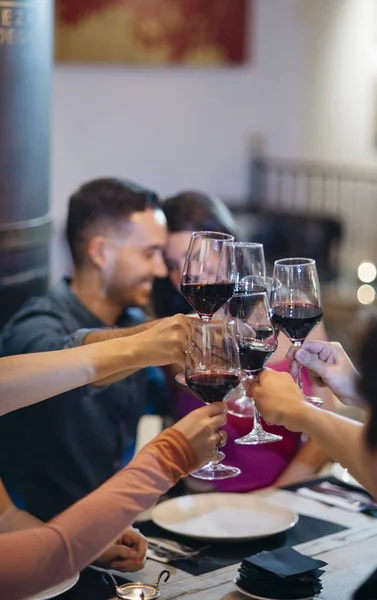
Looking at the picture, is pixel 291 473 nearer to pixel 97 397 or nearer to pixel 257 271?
pixel 97 397

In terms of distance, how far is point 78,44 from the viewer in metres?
7.14

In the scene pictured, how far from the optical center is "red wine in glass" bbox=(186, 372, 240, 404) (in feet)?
5.52

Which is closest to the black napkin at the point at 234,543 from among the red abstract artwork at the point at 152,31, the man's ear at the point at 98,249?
the man's ear at the point at 98,249

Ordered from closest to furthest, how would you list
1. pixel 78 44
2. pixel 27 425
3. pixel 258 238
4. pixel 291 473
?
pixel 27 425, pixel 291 473, pixel 78 44, pixel 258 238

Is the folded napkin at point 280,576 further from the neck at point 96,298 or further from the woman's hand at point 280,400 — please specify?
the neck at point 96,298

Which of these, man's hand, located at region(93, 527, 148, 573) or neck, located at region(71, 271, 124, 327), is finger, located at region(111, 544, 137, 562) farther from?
neck, located at region(71, 271, 124, 327)

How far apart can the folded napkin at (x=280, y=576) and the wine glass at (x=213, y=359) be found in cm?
30

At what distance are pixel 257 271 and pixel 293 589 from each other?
2.07 ft

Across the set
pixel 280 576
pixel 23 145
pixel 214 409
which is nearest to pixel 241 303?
pixel 214 409

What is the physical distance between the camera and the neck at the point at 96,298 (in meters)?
2.87

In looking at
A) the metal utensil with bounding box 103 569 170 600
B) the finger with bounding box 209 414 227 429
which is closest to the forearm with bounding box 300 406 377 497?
the finger with bounding box 209 414 227 429

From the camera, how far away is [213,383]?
1683 mm

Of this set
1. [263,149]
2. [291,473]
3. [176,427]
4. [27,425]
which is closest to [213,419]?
[176,427]

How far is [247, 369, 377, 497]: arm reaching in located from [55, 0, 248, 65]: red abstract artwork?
578 cm
